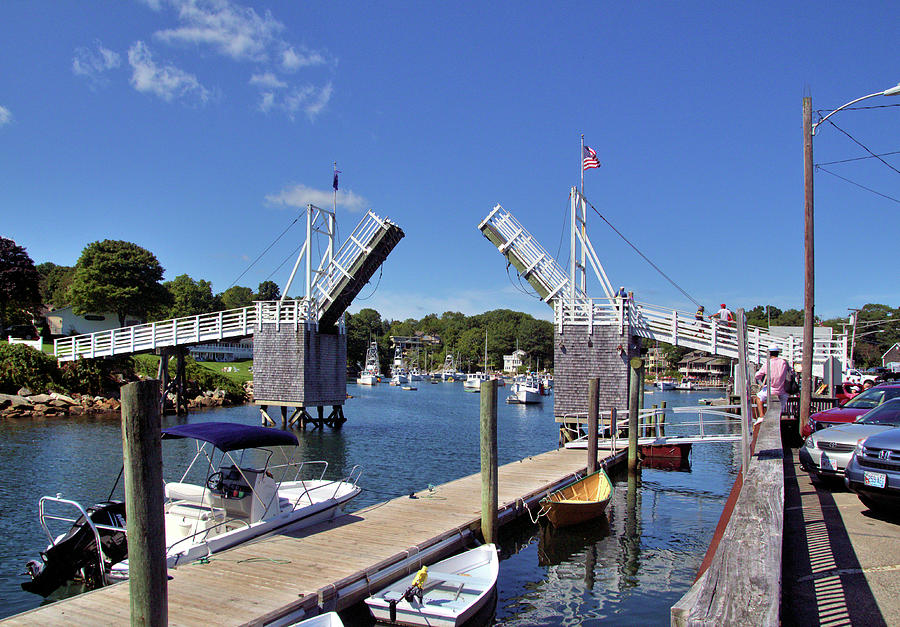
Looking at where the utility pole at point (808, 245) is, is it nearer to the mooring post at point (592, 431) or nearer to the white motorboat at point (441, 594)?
the mooring post at point (592, 431)

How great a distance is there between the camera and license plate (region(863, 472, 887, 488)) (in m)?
8.14

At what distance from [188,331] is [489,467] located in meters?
28.1

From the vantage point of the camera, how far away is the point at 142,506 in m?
6.05

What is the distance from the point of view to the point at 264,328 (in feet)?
108

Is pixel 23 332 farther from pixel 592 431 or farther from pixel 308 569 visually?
pixel 308 569

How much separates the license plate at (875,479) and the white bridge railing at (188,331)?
1073 inches

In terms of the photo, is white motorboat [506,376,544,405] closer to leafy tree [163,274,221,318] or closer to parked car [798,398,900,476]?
leafy tree [163,274,221,318]

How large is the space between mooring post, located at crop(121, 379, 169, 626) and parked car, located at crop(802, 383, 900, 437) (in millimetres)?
13035

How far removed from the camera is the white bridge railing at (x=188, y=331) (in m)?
32.7

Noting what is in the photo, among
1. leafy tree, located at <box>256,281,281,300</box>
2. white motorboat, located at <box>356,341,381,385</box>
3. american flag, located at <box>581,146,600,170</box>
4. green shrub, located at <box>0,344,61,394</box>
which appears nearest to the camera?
american flag, located at <box>581,146,600,170</box>

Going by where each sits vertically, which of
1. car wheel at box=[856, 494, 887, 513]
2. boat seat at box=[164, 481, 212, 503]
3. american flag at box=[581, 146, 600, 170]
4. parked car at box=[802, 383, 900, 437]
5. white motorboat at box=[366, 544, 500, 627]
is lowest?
white motorboat at box=[366, 544, 500, 627]

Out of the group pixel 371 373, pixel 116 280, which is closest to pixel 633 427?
pixel 116 280

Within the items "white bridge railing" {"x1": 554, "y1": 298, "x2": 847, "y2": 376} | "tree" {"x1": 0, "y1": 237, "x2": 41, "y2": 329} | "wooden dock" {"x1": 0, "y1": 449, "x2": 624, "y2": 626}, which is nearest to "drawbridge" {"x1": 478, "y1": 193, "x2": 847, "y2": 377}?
"white bridge railing" {"x1": 554, "y1": 298, "x2": 847, "y2": 376}

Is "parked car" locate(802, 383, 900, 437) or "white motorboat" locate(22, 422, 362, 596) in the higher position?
"parked car" locate(802, 383, 900, 437)
